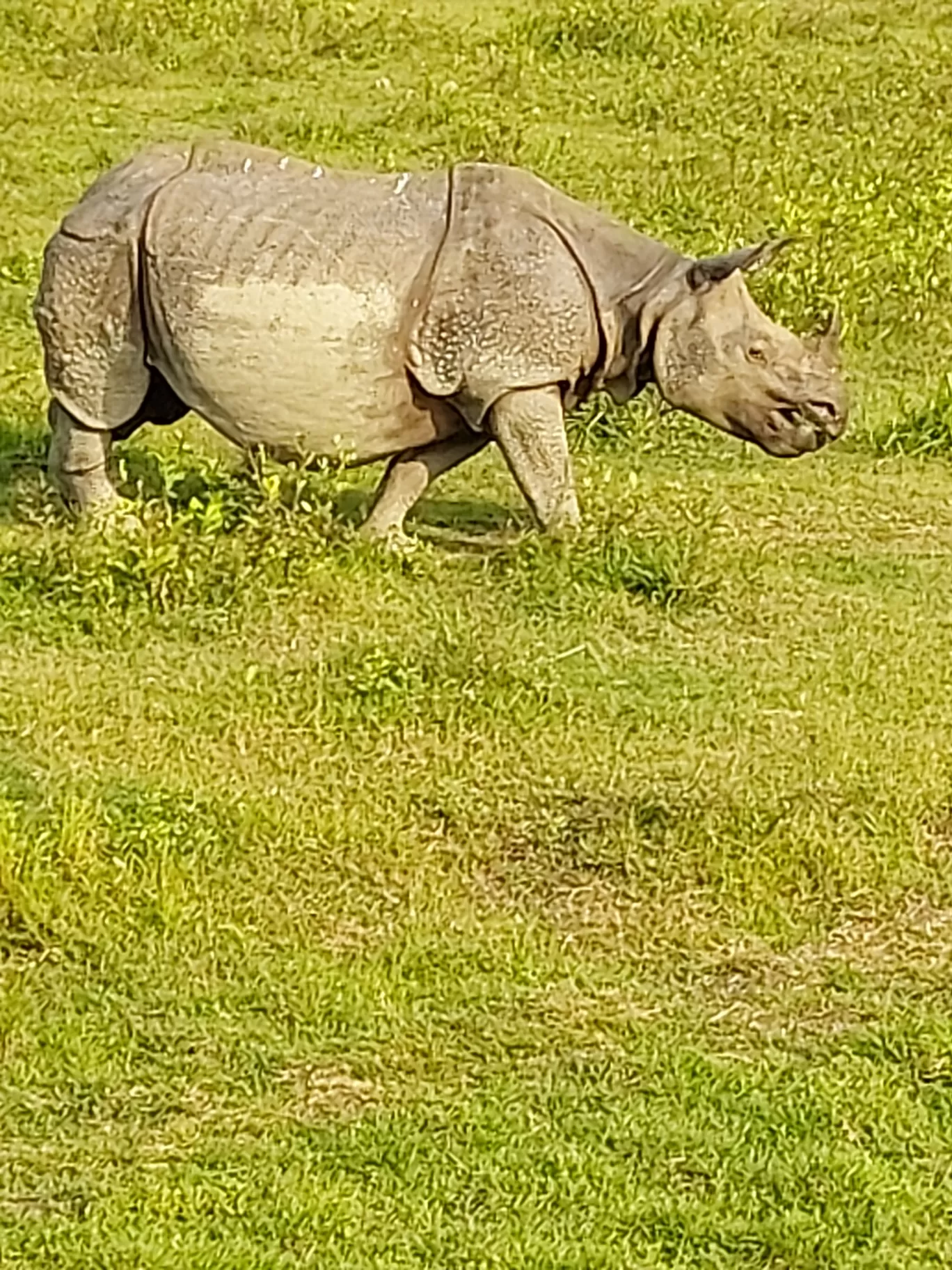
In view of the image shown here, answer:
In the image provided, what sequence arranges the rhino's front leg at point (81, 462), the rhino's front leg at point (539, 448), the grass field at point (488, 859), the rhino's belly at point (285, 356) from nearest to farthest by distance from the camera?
the grass field at point (488, 859)
the rhino's belly at point (285, 356)
the rhino's front leg at point (539, 448)
the rhino's front leg at point (81, 462)

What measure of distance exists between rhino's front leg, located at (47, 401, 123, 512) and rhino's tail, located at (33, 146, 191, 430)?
0.24ft

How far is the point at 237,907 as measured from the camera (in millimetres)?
6047

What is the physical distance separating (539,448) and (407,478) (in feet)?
1.53

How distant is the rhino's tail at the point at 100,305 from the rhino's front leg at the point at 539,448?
114cm

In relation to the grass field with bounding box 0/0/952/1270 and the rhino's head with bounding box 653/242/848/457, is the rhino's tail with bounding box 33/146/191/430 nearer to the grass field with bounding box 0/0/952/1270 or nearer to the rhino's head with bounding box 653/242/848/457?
the grass field with bounding box 0/0/952/1270

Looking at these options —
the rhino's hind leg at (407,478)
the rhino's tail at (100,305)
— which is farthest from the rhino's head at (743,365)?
the rhino's tail at (100,305)

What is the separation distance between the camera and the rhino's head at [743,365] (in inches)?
324

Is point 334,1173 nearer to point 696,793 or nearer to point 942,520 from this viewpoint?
point 696,793

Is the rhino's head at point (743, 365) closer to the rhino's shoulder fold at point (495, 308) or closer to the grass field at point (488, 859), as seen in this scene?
the rhino's shoulder fold at point (495, 308)

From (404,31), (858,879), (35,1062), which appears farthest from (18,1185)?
(404,31)

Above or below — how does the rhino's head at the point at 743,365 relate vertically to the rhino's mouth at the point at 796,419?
above

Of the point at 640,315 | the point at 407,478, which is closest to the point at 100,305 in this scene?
the point at 407,478

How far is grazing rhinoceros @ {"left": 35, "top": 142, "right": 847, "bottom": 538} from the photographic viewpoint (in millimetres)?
7918

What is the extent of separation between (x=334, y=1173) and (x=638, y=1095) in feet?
2.31
